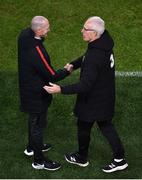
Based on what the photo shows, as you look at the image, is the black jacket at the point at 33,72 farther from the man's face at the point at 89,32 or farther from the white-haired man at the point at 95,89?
the man's face at the point at 89,32

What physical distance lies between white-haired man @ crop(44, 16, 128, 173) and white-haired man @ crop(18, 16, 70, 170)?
0.20 meters

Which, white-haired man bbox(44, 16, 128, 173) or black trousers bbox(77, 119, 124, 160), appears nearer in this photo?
white-haired man bbox(44, 16, 128, 173)

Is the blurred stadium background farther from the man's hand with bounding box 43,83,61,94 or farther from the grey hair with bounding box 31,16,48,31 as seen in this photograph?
the grey hair with bounding box 31,16,48,31

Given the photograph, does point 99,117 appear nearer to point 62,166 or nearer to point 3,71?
point 62,166

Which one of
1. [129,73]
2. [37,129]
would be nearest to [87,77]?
[37,129]

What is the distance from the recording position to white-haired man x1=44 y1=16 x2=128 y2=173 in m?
7.23

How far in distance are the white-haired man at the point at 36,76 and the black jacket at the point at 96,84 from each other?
0.35 meters

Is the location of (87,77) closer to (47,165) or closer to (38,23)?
(38,23)

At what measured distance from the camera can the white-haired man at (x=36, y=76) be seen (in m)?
7.31

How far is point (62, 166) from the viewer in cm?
806

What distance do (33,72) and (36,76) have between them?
0.07m

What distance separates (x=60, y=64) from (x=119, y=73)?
4.03ft

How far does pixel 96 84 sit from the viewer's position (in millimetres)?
7414

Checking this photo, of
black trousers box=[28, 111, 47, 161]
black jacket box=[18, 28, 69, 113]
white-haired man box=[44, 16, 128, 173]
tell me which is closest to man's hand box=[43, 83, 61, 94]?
white-haired man box=[44, 16, 128, 173]
